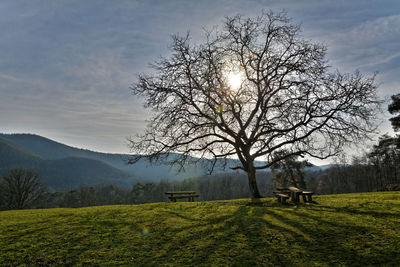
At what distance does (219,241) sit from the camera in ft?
20.2

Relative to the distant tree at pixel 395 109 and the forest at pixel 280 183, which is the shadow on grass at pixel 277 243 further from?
the distant tree at pixel 395 109

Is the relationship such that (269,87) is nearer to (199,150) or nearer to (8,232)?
(199,150)

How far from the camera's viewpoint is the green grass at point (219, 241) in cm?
505

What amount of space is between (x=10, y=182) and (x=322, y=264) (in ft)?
194

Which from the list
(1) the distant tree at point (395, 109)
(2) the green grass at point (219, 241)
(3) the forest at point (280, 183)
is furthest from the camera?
(3) the forest at point (280, 183)

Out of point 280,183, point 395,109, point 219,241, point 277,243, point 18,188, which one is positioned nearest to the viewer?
point 277,243

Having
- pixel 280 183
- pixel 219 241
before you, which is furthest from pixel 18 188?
pixel 219 241

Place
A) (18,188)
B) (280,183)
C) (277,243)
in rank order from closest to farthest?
(277,243), (280,183), (18,188)

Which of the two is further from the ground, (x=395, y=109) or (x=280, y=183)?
(x=395, y=109)

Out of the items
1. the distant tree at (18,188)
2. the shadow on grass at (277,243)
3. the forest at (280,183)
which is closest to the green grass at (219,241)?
the shadow on grass at (277,243)

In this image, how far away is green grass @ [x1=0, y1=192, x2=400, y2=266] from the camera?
5051mm

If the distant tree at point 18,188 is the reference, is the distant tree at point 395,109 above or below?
above

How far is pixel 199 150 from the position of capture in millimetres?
15664

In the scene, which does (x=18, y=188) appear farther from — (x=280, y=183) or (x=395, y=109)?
(x=395, y=109)
